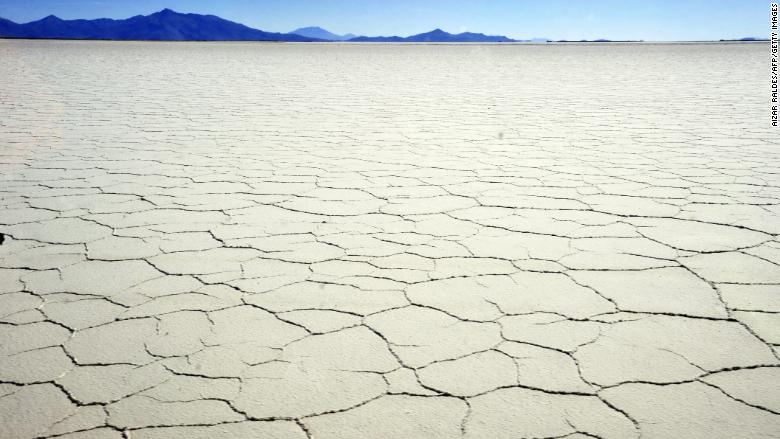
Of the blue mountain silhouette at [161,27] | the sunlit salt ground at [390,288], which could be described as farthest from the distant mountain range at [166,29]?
the sunlit salt ground at [390,288]

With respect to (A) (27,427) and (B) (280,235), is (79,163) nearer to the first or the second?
(B) (280,235)

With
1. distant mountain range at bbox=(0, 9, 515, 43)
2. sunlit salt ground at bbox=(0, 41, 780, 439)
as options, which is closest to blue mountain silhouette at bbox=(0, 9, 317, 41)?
distant mountain range at bbox=(0, 9, 515, 43)

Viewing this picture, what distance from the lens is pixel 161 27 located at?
16950 cm

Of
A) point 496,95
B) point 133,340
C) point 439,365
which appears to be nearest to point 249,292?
point 133,340

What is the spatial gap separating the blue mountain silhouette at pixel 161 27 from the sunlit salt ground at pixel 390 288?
525 ft

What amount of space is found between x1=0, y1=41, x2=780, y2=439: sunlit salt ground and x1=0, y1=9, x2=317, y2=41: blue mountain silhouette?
160046 mm

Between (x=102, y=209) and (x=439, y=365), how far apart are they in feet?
6.13

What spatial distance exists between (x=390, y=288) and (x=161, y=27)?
19156cm

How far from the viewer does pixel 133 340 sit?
56.0 inches

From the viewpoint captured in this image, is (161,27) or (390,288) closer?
(390,288)

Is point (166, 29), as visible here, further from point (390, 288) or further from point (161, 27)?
point (390, 288)

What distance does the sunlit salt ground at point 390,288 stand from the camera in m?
1.16

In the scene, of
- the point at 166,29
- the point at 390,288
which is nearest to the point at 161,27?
the point at 166,29

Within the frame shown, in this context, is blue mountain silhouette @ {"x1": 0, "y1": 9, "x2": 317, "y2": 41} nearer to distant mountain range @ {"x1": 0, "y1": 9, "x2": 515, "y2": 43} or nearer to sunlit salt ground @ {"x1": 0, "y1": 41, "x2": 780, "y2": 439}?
→ distant mountain range @ {"x1": 0, "y1": 9, "x2": 515, "y2": 43}
